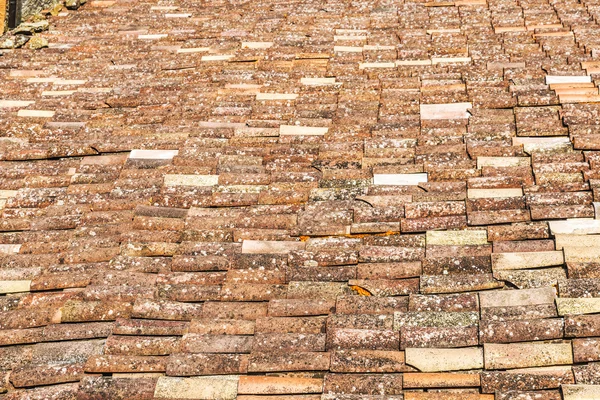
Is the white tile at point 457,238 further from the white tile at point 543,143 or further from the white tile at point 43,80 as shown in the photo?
the white tile at point 43,80

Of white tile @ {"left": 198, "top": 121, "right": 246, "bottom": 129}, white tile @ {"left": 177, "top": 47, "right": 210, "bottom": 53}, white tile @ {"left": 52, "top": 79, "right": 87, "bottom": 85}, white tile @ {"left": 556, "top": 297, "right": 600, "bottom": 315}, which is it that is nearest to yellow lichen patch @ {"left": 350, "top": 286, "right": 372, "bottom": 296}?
white tile @ {"left": 556, "top": 297, "right": 600, "bottom": 315}

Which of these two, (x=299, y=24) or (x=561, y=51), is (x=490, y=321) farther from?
(x=299, y=24)

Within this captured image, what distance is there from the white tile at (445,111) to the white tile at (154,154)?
2.13m

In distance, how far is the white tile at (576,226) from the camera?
192 inches

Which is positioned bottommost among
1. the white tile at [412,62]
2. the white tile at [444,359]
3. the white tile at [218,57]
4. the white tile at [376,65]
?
the white tile at [412,62]

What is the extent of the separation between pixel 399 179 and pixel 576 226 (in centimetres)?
132

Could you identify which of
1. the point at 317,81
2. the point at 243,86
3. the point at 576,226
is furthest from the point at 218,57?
the point at 576,226

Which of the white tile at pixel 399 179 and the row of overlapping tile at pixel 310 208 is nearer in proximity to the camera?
the row of overlapping tile at pixel 310 208

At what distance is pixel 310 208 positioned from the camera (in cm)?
545

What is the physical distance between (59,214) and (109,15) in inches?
154

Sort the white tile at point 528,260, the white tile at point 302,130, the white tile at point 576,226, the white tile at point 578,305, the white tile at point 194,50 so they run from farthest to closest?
Result: the white tile at point 194,50 → the white tile at point 302,130 → the white tile at point 576,226 → the white tile at point 528,260 → the white tile at point 578,305

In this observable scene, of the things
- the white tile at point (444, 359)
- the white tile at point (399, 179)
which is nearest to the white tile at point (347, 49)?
the white tile at point (399, 179)

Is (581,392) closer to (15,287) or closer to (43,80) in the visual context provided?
(15,287)

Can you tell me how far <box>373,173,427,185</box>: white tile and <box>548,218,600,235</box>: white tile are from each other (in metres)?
1.06
